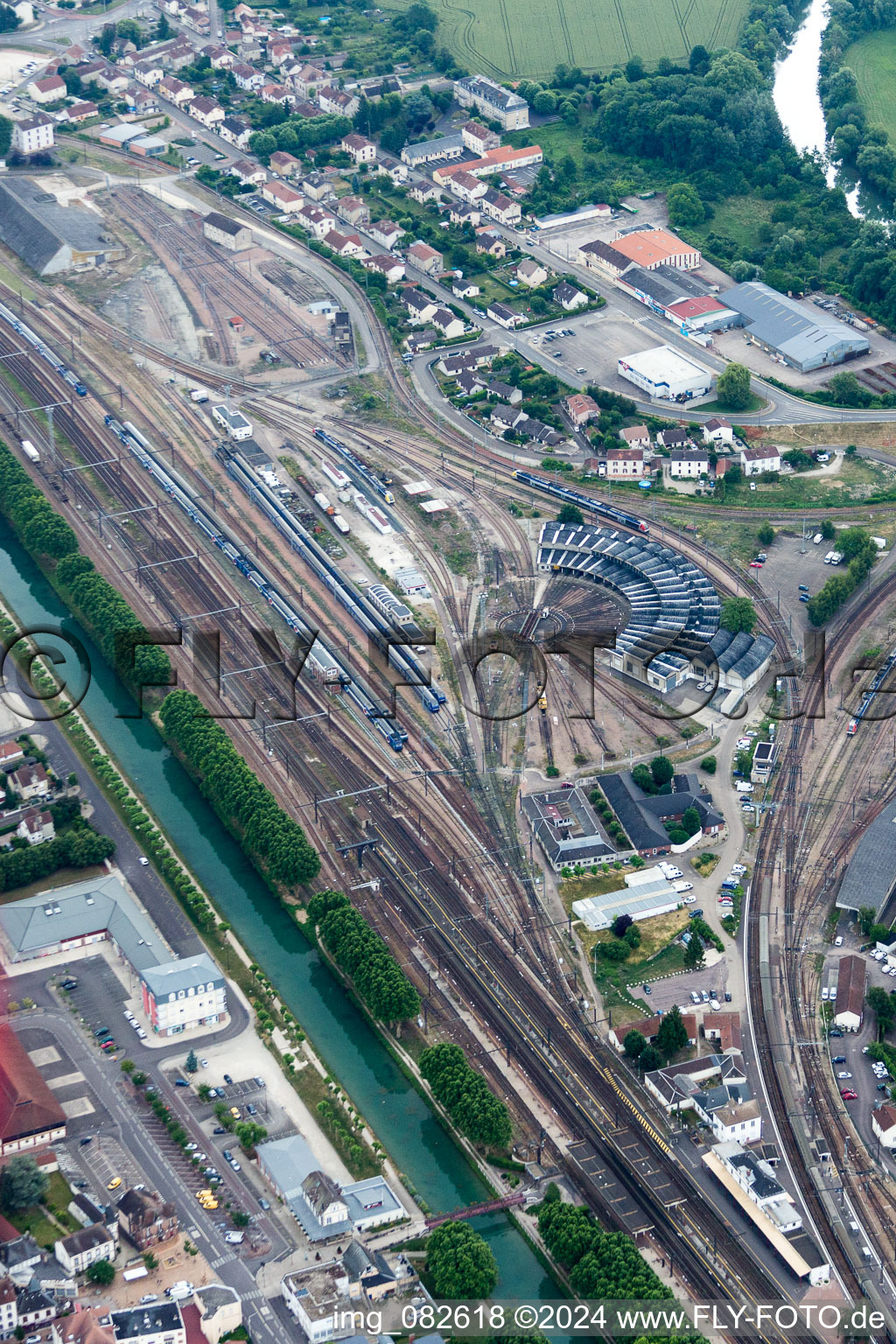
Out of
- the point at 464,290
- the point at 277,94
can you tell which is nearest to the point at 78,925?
the point at 464,290

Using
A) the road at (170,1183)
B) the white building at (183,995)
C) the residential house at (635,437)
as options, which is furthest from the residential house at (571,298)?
the road at (170,1183)

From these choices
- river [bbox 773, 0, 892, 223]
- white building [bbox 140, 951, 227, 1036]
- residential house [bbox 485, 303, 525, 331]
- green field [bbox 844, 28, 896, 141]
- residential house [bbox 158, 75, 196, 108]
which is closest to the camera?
white building [bbox 140, 951, 227, 1036]

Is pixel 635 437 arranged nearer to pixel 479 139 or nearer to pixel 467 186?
pixel 467 186

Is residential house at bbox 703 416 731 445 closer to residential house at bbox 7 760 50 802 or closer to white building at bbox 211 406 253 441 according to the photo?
white building at bbox 211 406 253 441

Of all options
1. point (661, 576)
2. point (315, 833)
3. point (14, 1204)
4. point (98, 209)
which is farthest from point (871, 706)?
point (98, 209)

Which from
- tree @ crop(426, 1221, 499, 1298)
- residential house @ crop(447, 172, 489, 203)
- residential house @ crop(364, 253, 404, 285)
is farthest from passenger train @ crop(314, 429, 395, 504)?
tree @ crop(426, 1221, 499, 1298)
